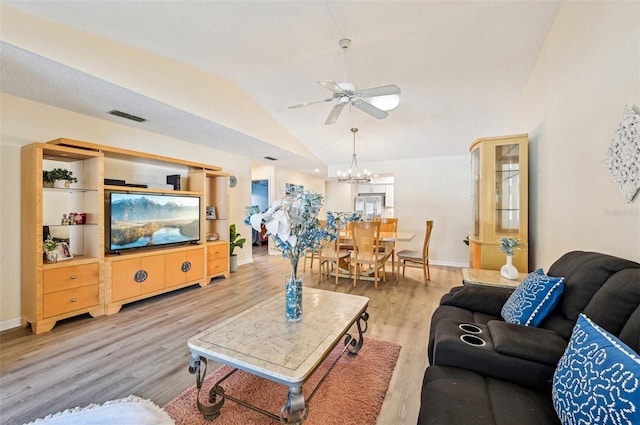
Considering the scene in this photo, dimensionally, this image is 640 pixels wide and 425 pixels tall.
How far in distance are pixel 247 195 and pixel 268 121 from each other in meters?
1.82

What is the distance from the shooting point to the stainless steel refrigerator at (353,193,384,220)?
8305mm

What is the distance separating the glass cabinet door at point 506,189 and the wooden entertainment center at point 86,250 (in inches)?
164

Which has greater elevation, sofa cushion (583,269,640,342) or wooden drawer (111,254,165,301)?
sofa cushion (583,269,640,342)

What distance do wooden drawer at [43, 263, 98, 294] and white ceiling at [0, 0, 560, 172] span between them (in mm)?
1808

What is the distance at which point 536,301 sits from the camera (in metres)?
1.64

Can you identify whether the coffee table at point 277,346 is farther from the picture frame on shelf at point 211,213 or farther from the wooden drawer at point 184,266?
the picture frame on shelf at point 211,213

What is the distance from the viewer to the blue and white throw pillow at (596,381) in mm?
776

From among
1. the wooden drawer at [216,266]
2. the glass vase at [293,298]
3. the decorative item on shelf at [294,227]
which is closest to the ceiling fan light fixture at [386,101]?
the decorative item on shelf at [294,227]

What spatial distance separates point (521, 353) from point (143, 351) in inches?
110

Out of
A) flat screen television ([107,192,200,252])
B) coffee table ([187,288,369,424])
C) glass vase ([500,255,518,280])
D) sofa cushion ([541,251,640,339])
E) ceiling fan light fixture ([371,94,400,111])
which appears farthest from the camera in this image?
ceiling fan light fixture ([371,94,400,111])

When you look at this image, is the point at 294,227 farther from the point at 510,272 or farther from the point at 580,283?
the point at 510,272

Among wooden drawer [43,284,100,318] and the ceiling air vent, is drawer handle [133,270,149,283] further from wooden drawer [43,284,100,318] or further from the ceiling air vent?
the ceiling air vent

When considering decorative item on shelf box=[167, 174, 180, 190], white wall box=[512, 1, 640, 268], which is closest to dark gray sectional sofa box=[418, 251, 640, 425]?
white wall box=[512, 1, 640, 268]

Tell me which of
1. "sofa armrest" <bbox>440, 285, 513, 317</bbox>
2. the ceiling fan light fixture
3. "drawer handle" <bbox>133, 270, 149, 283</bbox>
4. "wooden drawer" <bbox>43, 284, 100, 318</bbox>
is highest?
the ceiling fan light fixture
